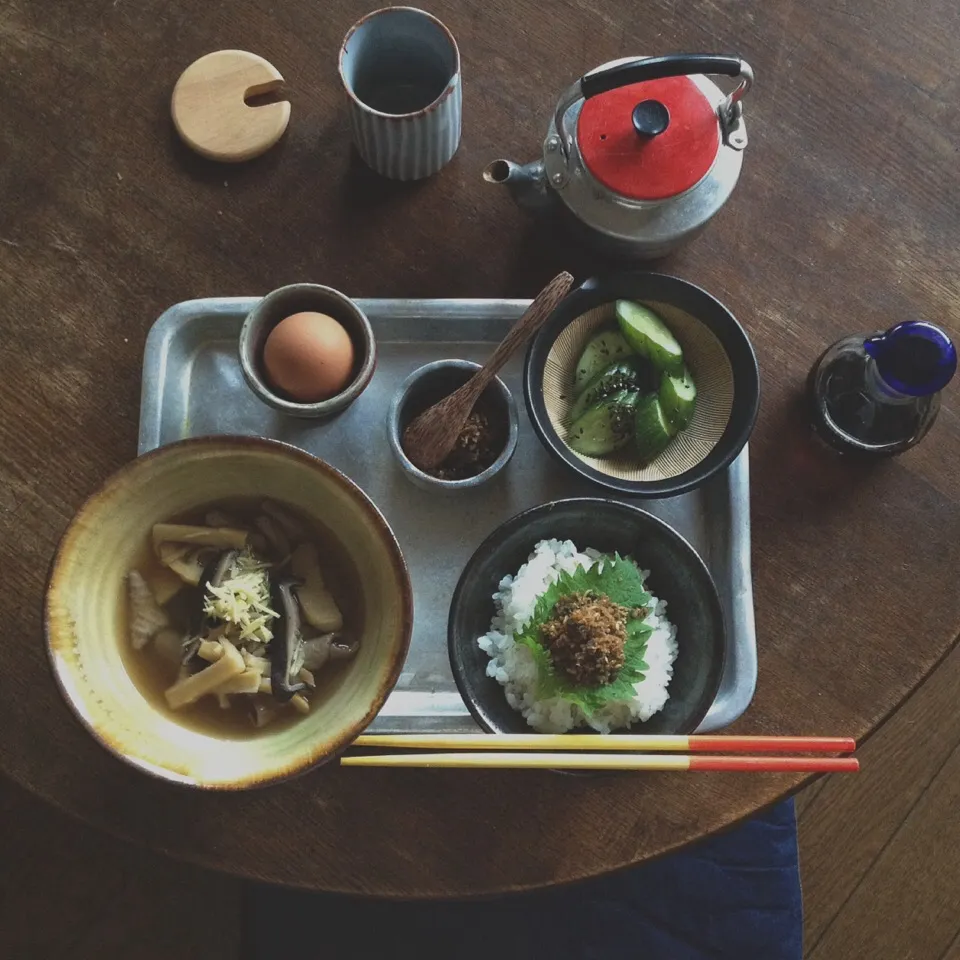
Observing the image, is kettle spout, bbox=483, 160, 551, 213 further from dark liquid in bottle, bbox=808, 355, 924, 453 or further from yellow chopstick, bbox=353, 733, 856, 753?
yellow chopstick, bbox=353, 733, 856, 753

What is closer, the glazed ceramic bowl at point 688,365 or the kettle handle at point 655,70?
the kettle handle at point 655,70

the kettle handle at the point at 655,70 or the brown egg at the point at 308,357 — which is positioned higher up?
the kettle handle at the point at 655,70

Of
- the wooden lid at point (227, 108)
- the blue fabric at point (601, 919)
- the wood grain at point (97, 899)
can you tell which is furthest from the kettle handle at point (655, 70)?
the wood grain at point (97, 899)

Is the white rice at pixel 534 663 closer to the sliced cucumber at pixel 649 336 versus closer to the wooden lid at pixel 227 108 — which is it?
the sliced cucumber at pixel 649 336

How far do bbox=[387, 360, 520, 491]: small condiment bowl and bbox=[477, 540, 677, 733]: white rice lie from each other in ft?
0.45

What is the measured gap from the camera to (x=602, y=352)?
1.32m

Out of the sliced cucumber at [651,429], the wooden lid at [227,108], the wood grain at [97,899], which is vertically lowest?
the wood grain at [97,899]

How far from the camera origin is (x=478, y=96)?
4.64ft

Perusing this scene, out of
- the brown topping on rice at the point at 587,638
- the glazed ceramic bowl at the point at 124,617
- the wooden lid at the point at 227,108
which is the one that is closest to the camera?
the glazed ceramic bowl at the point at 124,617

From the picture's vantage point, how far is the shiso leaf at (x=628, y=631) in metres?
1.16

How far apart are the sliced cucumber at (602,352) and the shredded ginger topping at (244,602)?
1.73 ft

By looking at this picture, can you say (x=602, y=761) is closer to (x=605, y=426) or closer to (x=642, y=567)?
(x=642, y=567)

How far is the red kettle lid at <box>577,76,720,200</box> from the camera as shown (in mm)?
1209

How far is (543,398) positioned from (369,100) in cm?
51
